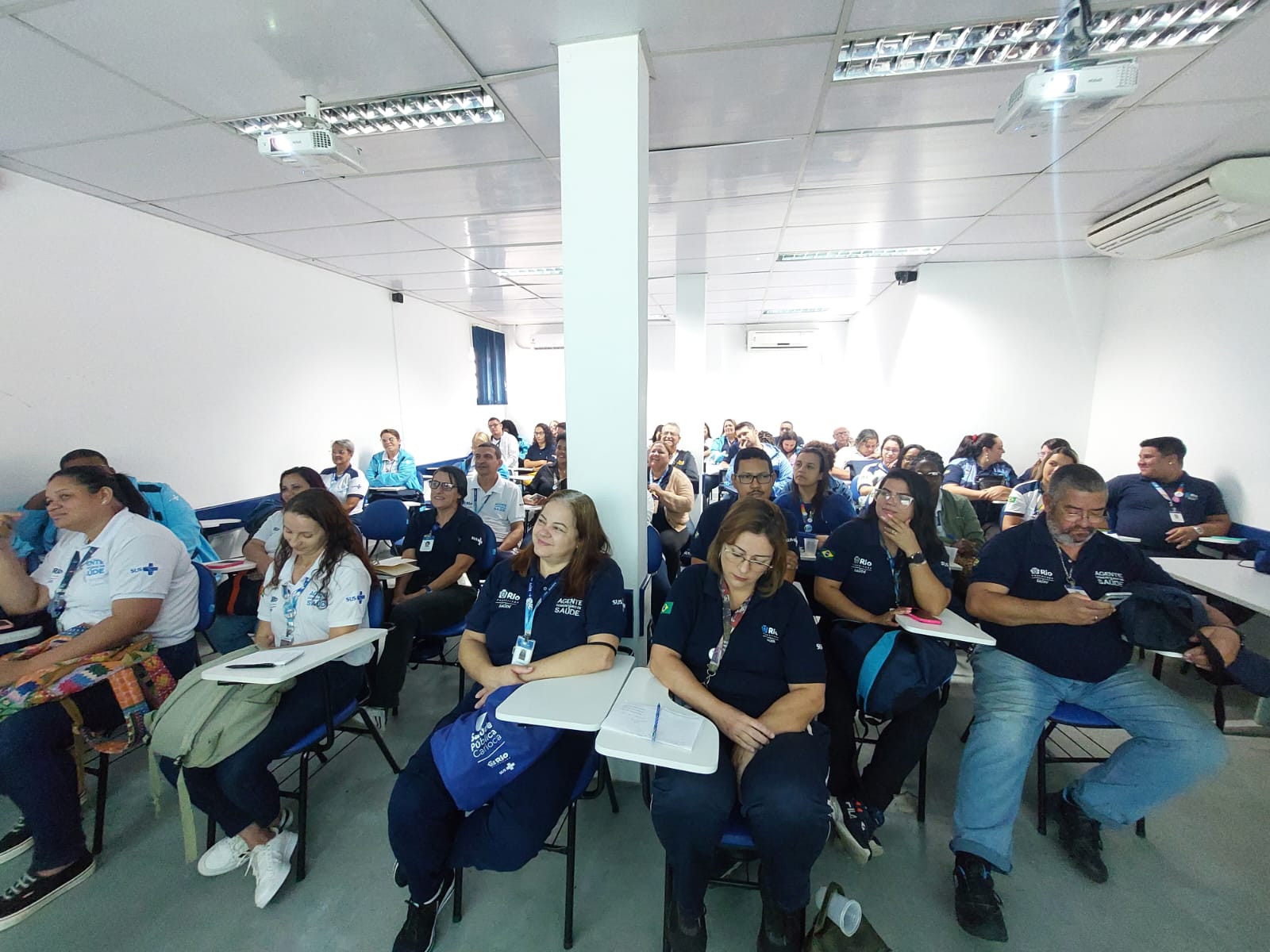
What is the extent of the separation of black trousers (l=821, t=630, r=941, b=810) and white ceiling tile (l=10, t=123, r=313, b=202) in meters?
3.96

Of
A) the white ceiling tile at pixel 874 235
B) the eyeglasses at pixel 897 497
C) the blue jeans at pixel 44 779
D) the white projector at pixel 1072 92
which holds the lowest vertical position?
the blue jeans at pixel 44 779

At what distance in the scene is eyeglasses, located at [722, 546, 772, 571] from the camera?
170 cm

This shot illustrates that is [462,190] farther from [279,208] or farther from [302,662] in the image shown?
[302,662]

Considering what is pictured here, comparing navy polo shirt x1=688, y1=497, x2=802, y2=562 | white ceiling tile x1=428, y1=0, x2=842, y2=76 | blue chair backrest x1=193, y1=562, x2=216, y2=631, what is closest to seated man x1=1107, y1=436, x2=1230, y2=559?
navy polo shirt x1=688, y1=497, x2=802, y2=562

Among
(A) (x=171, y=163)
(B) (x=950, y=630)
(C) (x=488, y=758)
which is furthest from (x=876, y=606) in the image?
(A) (x=171, y=163)

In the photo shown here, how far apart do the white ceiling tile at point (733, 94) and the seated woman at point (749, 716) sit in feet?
5.85

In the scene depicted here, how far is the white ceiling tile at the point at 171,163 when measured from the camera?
105 inches

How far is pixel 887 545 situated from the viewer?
85.5 inches

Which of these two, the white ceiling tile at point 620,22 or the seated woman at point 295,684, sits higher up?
the white ceiling tile at point 620,22

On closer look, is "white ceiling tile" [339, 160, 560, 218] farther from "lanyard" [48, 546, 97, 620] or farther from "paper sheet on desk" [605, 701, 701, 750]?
"paper sheet on desk" [605, 701, 701, 750]

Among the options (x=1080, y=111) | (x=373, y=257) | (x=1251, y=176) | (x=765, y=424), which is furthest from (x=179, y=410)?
(x=765, y=424)

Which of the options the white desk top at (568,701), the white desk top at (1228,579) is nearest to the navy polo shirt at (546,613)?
the white desk top at (568,701)

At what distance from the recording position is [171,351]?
3.96 m

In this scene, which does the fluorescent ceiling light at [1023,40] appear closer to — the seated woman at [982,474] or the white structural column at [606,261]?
the white structural column at [606,261]
